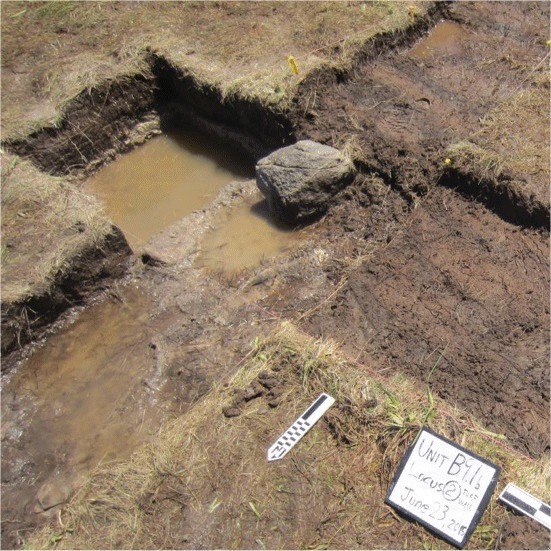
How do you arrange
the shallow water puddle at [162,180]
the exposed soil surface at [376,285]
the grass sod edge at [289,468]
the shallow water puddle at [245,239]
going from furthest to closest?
the shallow water puddle at [162,180] → the shallow water puddle at [245,239] → the exposed soil surface at [376,285] → the grass sod edge at [289,468]

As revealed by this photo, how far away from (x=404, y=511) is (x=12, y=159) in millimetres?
4426

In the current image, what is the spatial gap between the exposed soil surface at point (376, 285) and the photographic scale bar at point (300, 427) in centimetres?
19

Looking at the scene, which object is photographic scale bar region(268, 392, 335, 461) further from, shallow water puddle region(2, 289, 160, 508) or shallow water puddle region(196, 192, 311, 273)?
shallow water puddle region(196, 192, 311, 273)

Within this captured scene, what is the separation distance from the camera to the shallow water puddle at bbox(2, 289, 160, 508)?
3990mm

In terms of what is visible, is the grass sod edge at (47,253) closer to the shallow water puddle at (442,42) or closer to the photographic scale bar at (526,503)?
the photographic scale bar at (526,503)

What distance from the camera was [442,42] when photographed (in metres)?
6.29

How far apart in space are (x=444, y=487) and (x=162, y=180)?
4.03 metres

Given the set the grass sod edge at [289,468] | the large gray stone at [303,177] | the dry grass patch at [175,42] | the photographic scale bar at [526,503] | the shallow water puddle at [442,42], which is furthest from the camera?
the shallow water puddle at [442,42]

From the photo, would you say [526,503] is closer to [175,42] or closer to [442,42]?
[442,42]

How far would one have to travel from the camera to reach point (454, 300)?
415 cm

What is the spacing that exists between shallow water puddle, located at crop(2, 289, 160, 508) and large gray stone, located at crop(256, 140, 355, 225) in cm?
138

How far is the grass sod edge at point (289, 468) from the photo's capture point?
3195mm

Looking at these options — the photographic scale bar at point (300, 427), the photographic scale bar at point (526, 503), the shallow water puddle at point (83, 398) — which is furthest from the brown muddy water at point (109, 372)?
the photographic scale bar at point (526, 503)

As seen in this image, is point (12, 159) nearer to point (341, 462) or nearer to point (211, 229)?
point (211, 229)
